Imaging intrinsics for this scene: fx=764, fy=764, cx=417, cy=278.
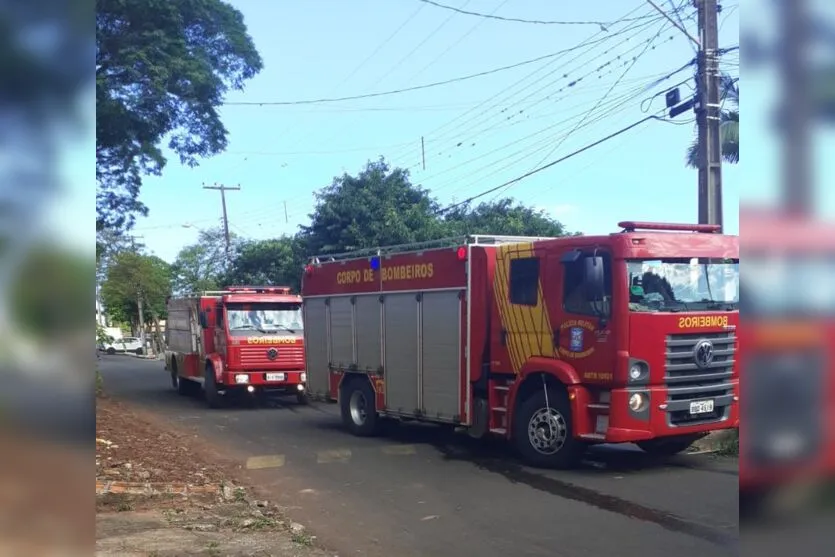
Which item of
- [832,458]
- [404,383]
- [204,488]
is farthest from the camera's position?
[404,383]

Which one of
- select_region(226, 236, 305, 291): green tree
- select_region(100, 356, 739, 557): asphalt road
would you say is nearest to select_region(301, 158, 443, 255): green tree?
select_region(226, 236, 305, 291): green tree

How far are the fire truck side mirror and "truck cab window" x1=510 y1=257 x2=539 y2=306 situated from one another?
0.83 m

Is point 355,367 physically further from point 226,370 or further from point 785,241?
point 785,241

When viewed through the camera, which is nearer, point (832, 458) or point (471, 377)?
point (832, 458)

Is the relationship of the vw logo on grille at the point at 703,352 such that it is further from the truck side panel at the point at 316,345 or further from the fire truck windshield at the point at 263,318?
the fire truck windshield at the point at 263,318

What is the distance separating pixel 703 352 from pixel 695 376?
0.93 ft

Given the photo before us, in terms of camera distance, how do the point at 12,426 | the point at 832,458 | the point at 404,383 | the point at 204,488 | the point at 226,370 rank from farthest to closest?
the point at 226,370 → the point at 404,383 → the point at 204,488 → the point at 12,426 → the point at 832,458

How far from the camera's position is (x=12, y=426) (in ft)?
7.96

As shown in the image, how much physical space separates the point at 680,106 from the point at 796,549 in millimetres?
11262

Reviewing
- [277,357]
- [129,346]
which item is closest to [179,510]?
[277,357]

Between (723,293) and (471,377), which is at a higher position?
(723,293)

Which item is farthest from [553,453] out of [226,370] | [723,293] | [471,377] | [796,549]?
[226,370]

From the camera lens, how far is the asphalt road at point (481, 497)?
628 centimetres

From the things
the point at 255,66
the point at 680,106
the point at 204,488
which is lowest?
the point at 204,488
